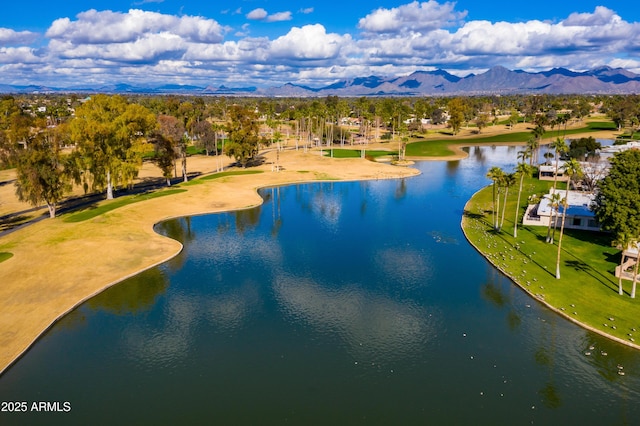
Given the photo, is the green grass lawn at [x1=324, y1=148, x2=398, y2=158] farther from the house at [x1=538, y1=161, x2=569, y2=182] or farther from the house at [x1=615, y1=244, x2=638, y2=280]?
the house at [x1=615, y1=244, x2=638, y2=280]

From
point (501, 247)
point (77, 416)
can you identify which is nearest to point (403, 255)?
point (501, 247)

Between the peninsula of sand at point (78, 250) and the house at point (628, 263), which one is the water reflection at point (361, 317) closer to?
the peninsula of sand at point (78, 250)

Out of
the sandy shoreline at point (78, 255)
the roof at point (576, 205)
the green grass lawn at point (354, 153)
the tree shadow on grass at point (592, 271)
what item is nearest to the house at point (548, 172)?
the roof at point (576, 205)

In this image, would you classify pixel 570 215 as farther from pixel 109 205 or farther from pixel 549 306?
pixel 109 205

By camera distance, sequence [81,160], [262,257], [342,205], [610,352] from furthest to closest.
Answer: [342,205] < [81,160] < [262,257] < [610,352]

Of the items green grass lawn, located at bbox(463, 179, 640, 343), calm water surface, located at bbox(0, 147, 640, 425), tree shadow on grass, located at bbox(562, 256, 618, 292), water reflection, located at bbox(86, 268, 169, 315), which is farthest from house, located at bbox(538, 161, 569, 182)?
water reflection, located at bbox(86, 268, 169, 315)

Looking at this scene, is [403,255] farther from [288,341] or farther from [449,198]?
[449,198]
